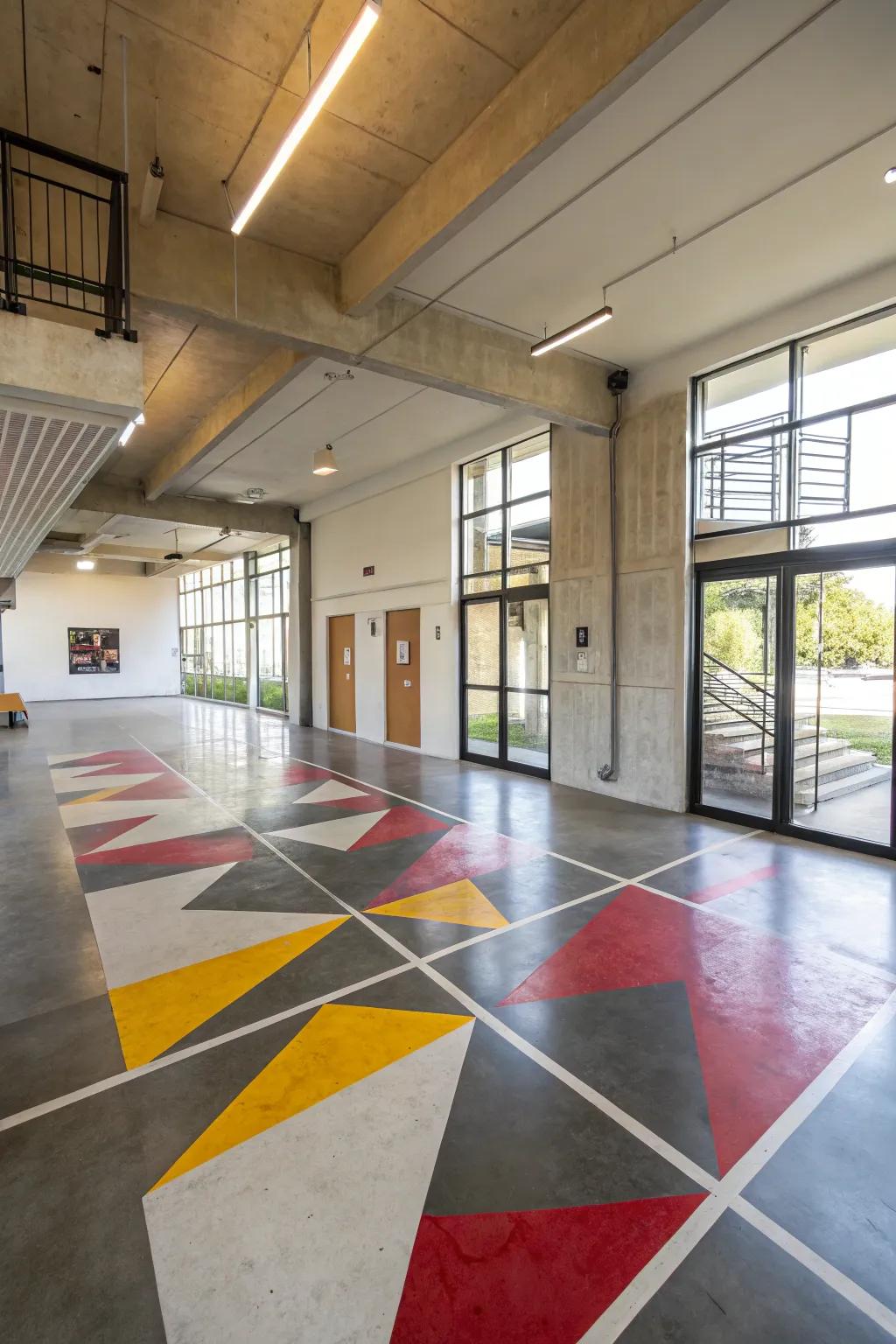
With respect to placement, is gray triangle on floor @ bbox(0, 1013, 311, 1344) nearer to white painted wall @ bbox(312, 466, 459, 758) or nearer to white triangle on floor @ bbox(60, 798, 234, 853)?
white triangle on floor @ bbox(60, 798, 234, 853)

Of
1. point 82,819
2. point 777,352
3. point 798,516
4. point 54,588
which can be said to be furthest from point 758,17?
point 54,588

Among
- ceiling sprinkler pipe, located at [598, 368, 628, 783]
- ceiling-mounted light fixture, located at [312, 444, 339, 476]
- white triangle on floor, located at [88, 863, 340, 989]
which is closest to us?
white triangle on floor, located at [88, 863, 340, 989]

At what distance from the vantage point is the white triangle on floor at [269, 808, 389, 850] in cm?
544

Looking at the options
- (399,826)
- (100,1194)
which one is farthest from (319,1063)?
(399,826)

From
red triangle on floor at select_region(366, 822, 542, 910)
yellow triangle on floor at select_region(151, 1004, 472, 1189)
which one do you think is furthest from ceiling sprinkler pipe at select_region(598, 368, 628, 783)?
yellow triangle on floor at select_region(151, 1004, 472, 1189)

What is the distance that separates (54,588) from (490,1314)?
2130 centimetres

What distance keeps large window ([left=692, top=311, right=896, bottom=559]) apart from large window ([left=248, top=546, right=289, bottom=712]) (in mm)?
9740

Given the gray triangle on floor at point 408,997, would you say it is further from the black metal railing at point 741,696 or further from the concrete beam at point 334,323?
the concrete beam at point 334,323

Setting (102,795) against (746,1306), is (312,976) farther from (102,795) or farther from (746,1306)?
(102,795)

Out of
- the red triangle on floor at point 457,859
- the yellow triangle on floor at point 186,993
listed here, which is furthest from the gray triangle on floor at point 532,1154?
the red triangle on floor at point 457,859

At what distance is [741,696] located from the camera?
589 cm

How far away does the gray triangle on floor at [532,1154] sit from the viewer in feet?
6.35

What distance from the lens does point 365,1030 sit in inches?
109

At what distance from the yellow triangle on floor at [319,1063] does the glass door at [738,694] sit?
13.5 ft
